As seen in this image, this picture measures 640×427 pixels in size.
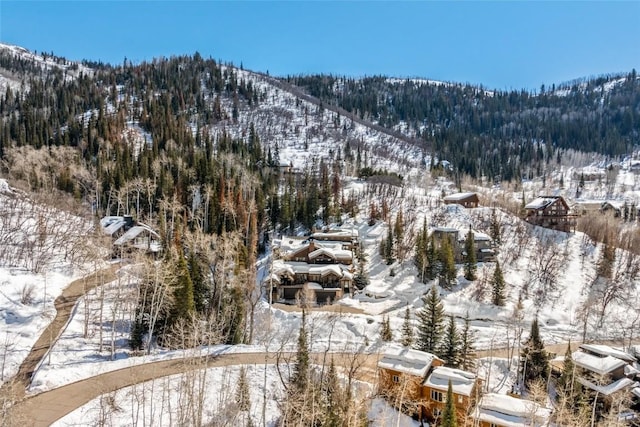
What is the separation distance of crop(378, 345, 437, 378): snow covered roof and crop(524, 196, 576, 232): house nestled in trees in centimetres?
5149

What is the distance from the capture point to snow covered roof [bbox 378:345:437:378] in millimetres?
27008

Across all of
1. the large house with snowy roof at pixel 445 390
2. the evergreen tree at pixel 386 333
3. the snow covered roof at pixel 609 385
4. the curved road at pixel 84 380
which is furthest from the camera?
the evergreen tree at pixel 386 333

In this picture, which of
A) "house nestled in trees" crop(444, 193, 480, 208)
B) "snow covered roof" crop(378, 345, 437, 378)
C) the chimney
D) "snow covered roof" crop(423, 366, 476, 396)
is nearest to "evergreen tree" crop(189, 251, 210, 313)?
"snow covered roof" crop(378, 345, 437, 378)

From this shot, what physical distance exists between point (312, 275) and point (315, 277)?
50 cm

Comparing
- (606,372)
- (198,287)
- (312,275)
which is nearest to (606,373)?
(606,372)

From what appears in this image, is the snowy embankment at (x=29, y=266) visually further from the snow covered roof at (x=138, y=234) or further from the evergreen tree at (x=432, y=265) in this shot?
the evergreen tree at (x=432, y=265)

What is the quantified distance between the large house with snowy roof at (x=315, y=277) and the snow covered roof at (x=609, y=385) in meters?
25.2

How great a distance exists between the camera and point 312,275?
4872 centimetres

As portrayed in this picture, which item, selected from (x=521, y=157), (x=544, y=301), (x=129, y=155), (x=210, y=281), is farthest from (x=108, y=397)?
Answer: (x=521, y=157)

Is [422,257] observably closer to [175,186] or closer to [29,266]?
[175,186]

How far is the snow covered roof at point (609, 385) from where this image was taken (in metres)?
29.1

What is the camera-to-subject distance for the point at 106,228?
52.0 meters

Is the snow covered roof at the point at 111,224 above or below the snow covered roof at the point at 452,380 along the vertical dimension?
above

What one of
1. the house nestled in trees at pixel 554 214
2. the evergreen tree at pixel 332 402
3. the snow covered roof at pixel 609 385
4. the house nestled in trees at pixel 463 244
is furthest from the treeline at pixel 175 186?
the house nestled in trees at pixel 554 214
